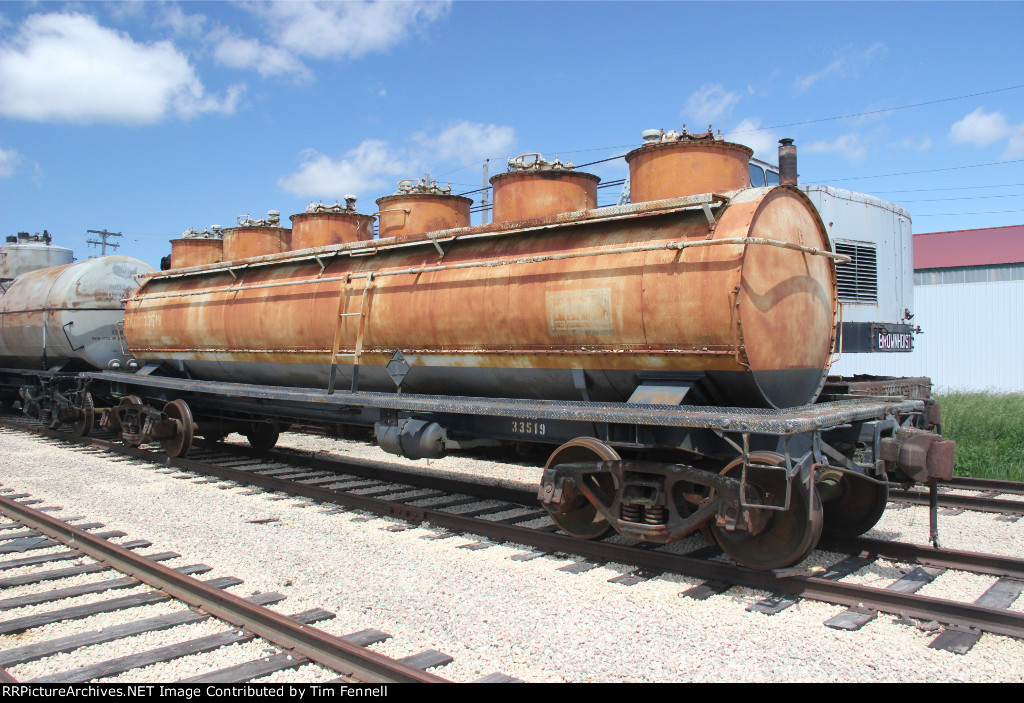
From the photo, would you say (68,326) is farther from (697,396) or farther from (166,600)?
(697,396)

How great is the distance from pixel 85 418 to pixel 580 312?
11609 mm

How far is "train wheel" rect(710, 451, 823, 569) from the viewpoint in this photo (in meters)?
5.45

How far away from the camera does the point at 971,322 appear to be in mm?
24125

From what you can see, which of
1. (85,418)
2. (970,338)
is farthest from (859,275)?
(970,338)

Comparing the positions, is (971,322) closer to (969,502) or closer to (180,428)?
(969,502)

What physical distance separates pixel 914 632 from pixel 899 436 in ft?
6.49

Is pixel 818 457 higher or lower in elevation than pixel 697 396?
lower

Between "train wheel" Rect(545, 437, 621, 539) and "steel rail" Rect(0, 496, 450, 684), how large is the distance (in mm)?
2622

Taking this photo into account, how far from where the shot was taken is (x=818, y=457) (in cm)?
563

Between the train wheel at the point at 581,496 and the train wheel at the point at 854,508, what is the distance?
2163 millimetres

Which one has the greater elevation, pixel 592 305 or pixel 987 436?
pixel 592 305

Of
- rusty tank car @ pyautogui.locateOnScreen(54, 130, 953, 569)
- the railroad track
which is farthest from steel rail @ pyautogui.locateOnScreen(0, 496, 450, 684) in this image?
rusty tank car @ pyautogui.locateOnScreen(54, 130, 953, 569)

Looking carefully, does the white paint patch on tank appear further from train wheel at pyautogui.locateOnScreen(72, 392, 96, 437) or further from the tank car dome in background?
the tank car dome in background
